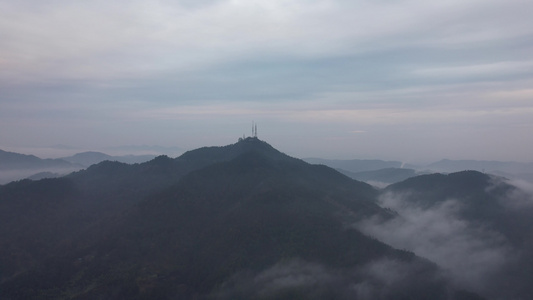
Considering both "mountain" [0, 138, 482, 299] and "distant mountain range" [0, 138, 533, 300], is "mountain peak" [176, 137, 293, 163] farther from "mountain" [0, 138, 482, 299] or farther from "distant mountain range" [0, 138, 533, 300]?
"mountain" [0, 138, 482, 299]

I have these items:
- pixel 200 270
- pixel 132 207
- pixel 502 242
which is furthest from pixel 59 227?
pixel 502 242

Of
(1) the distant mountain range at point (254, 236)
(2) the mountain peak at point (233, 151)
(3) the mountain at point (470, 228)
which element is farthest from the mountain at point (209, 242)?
(3) the mountain at point (470, 228)

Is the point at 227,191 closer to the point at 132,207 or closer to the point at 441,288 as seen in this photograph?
the point at 132,207

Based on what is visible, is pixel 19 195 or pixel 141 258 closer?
pixel 141 258

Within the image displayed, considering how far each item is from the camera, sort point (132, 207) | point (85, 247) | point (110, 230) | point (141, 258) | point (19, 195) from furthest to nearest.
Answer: point (19, 195), point (132, 207), point (110, 230), point (85, 247), point (141, 258)

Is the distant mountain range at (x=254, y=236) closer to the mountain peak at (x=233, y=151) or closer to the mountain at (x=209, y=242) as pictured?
the mountain at (x=209, y=242)

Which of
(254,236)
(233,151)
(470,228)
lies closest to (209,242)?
(254,236)

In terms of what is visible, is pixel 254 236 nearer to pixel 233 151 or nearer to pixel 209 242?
pixel 209 242
